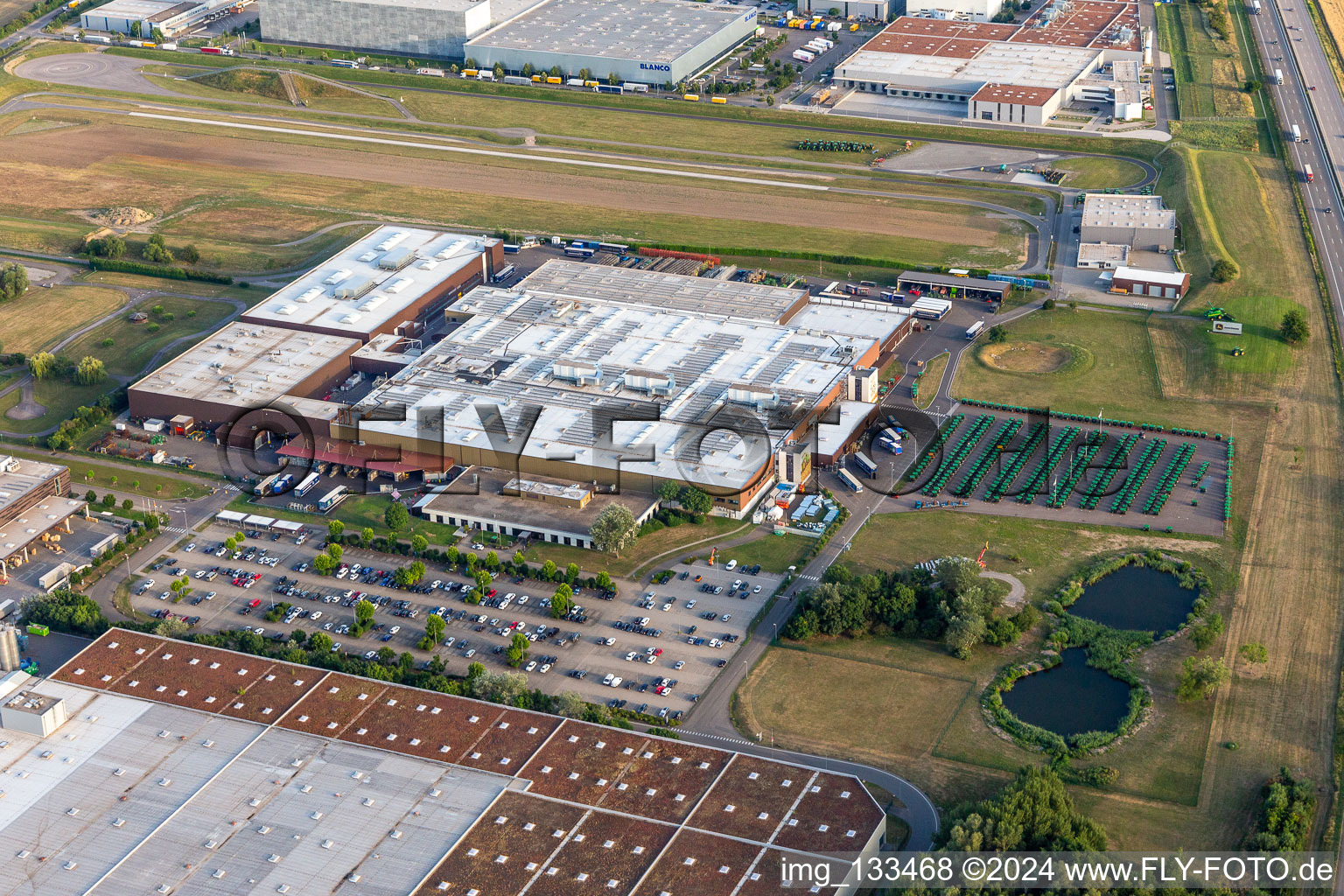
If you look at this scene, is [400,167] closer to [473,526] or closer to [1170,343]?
[473,526]

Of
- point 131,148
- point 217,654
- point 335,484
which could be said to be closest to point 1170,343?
point 335,484

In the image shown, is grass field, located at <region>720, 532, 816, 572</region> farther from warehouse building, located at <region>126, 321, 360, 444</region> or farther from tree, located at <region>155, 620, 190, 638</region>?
tree, located at <region>155, 620, 190, 638</region>

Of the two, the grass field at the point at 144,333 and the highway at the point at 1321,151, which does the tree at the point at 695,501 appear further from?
the highway at the point at 1321,151

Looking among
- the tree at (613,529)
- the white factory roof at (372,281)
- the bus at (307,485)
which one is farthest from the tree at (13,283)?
the tree at (613,529)

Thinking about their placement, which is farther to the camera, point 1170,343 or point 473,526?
point 1170,343

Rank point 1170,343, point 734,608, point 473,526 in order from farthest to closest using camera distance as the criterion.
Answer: point 1170,343 < point 473,526 < point 734,608

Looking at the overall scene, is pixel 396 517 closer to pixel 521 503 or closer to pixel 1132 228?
pixel 521 503

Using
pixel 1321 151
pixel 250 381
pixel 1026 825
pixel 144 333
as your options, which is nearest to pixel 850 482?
→ pixel 1026 825
